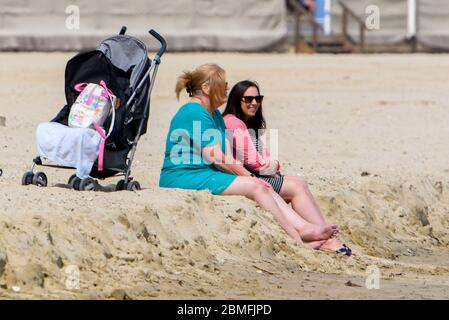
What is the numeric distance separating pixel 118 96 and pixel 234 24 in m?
16.1

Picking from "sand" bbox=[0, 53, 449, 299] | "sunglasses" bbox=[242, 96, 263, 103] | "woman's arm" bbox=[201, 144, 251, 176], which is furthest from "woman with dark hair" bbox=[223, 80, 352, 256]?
"sand" bbox=[0, 53, 449, 299]

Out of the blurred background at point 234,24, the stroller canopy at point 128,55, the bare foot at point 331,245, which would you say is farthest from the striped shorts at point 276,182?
the blurred background at point 234,24

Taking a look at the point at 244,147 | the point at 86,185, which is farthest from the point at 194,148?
the point at 86,185

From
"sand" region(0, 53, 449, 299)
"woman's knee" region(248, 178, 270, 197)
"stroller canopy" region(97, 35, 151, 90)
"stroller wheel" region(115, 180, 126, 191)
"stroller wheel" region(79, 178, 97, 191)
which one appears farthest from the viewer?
"stroller canopy" region(97, 35, 151, 90)

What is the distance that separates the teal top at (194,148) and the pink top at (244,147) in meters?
0.16

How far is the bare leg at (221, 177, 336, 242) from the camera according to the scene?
10.6m

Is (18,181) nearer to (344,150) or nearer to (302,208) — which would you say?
(302,208)

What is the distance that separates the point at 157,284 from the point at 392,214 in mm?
4284

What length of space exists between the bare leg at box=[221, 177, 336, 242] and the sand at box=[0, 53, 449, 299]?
9 centimetres

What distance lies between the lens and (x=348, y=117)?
59.6 ft

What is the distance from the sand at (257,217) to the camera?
8930 millimetres

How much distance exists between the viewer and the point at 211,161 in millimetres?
10625

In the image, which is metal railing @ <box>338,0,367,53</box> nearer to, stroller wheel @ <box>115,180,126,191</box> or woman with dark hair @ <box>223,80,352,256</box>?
woman with dark hair @ <box>223,80,352,256</box>

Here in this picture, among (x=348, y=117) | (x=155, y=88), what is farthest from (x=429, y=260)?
(x=155, y=88)
